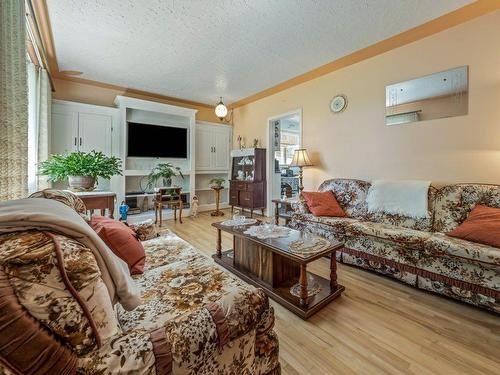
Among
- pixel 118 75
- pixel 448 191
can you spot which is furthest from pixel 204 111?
pixel 448 191

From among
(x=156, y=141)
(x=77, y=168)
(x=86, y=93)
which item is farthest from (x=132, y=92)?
(x=77, y=168)

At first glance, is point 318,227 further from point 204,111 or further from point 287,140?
point 287,140

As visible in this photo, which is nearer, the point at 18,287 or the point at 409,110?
the point at 18,287

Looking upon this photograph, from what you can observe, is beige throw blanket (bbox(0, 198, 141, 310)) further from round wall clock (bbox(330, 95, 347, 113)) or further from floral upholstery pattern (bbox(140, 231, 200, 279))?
round wall clock (bbox(330, 95, 347, 113))

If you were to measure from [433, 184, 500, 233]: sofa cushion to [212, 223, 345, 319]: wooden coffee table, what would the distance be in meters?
1.22

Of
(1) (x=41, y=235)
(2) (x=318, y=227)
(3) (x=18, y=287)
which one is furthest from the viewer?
(2) (x=318, y=227)

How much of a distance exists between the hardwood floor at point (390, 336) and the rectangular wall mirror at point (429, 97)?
1974 mm

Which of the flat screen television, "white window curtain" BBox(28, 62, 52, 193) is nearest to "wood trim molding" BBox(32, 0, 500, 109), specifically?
"white window curtain" BBox(28, 62, 52, 193)

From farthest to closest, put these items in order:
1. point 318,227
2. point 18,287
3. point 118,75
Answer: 1. point 118,75
2. point 318,227
3. point 18,287

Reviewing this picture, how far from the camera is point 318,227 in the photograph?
276 cm

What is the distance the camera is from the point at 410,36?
8.79 feet

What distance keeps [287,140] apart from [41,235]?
784 cm

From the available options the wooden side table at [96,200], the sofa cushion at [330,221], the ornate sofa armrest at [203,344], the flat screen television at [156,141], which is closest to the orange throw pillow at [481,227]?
the sofa cushion at [330,221]

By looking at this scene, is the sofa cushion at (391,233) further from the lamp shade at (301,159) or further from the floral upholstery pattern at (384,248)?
the lamp shade at (301,159)
